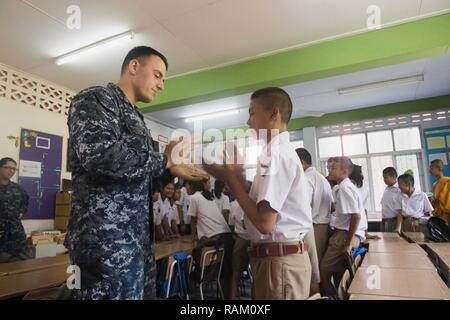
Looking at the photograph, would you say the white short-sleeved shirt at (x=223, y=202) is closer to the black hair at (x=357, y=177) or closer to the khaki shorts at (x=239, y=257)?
the khaki shorts at (x=239, y=257)

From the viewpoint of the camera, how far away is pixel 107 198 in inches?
39.9

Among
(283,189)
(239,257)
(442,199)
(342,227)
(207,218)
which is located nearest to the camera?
(283,189)

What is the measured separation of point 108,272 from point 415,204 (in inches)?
199

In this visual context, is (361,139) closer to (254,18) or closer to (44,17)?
(254,18)

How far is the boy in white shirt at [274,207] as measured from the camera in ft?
3.46

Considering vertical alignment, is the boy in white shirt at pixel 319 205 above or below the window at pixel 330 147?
below

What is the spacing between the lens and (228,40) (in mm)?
3953

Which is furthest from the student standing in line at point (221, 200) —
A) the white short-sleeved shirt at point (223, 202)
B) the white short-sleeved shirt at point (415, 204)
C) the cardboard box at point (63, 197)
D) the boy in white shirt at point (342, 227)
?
the white short-sleeved shirt at point (415, 204)

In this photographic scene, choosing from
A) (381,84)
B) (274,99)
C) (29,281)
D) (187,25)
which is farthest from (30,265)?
(381,84)

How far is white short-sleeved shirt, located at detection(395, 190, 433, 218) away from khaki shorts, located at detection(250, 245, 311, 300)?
4.41m

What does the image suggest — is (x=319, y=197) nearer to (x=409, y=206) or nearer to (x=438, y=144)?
(x=409, y=206)

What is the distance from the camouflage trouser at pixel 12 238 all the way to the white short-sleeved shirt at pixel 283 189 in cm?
328

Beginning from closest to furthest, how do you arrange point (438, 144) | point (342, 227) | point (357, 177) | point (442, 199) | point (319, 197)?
point (342, 227) → point (319, 197) → point (442, 199) → point (357, 177) → point (438, 144)

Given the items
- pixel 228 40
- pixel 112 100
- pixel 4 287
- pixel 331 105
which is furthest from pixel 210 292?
pixel 331 105
